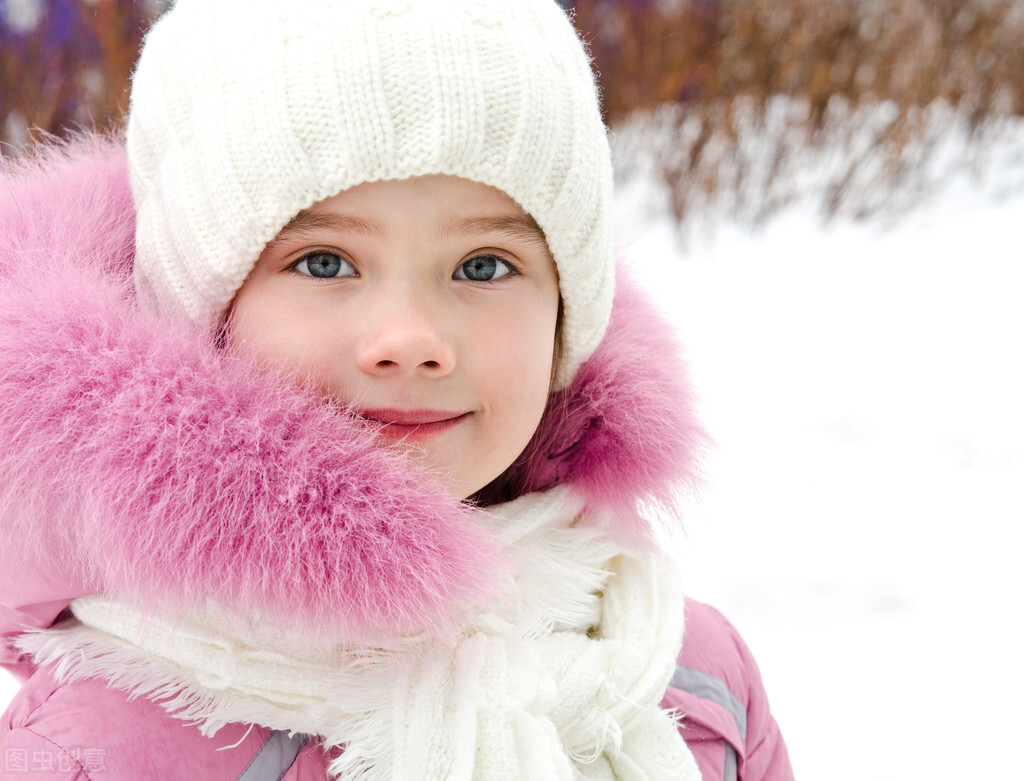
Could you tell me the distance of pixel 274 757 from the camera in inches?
36.1

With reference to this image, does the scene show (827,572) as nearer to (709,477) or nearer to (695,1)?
(709,477)

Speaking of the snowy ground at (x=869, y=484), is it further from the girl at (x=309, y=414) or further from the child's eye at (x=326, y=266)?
the child's eye at (x=326, y=266)

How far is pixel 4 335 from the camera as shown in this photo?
2.83 ft

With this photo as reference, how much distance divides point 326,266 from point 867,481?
1957 millimetres

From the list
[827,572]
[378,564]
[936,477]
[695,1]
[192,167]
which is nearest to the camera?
[378,564]

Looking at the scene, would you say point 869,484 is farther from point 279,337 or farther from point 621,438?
point 279,337

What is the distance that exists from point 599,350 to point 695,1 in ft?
12.7

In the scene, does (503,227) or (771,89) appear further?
(771,89)

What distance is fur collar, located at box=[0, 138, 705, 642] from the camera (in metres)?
0.82

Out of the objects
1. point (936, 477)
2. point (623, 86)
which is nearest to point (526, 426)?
point (936, 477)

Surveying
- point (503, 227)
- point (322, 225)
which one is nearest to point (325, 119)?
point (322, 225)

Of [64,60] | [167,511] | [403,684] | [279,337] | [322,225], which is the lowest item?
[403,684]

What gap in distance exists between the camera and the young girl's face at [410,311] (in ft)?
2.97

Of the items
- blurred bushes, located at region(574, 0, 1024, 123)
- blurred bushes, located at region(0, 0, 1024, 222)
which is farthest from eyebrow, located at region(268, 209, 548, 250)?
blurred bushes, located at region(574, 0, 1024, 123)
